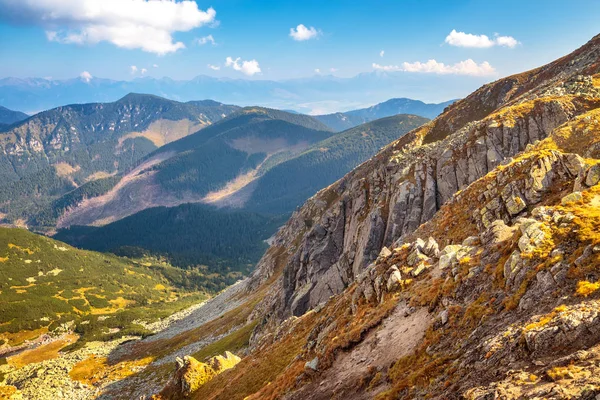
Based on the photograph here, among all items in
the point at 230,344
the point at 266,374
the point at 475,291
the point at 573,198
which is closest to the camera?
the point at 475,291

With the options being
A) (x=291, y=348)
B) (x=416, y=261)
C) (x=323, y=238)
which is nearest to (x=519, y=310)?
(x=416, y=261)

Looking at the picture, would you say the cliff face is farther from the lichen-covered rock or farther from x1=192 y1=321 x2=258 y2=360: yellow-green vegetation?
the lichen-covered rock

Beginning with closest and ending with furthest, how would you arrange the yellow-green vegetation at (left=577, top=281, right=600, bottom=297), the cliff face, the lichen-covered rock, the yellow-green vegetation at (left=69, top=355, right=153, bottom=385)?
the yellow-green vegetation at (left=577, top=281, right=600, bottom=297) → the lichen-covered rock → the cliff face → the yellow-green vegetation at (left=69, top=355, right=153, bottom=385)

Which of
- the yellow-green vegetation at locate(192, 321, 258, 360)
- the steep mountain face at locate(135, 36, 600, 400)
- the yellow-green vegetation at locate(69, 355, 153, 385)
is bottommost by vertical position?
the yellow-green vegetation at locate(69, 355, 153, 385)

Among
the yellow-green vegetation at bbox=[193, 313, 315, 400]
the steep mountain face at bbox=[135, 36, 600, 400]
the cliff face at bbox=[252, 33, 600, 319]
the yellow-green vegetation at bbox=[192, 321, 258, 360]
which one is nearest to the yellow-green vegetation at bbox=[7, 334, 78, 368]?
the yellow-green vegetation at bbox=[192, 321, 258, 360]

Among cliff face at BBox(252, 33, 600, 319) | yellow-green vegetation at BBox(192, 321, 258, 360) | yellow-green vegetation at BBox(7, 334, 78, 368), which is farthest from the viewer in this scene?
yellow-green vegetation at BBox(7, 334, 78, 368)

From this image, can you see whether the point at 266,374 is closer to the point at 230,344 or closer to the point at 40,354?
the point at 230,344

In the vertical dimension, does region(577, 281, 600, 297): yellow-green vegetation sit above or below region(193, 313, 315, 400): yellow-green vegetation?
above

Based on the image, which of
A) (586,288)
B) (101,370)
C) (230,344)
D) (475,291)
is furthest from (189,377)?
(101,370)

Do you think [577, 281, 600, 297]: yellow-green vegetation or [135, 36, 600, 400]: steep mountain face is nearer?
[135, 36, 600, 400]: steep mountain face

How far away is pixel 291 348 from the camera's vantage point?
139 feet

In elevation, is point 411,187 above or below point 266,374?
above

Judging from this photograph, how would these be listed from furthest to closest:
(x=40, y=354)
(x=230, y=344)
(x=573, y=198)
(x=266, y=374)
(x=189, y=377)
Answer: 1. (x=40, y=354)
2. (x=230, y=344)
3. (x=189, y=377)
4. (x=266, y=374)
5. (x=573, y=198)

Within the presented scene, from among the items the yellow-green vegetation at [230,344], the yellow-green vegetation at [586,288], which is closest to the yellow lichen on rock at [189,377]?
the yellow-green vegetation at [230,344]
